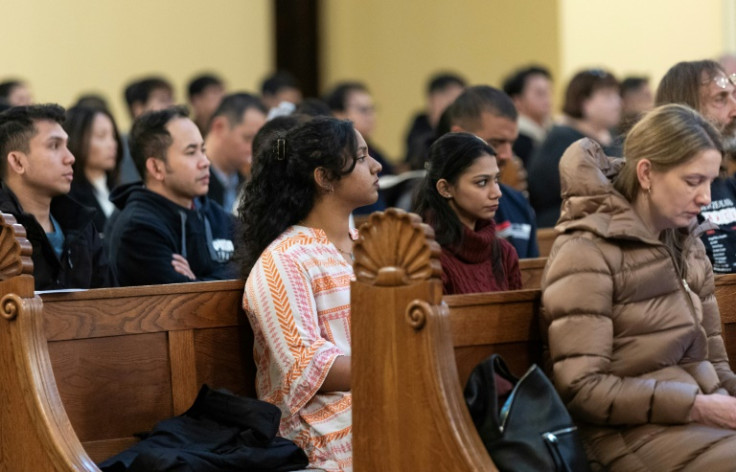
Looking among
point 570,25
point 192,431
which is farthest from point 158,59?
point 192,431

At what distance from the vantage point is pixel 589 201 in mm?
3332

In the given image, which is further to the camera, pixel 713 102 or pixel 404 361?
pixel 713 102

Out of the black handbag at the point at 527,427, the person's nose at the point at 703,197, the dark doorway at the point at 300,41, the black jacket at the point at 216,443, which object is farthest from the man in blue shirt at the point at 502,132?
the dark doorway at the point at 300,41

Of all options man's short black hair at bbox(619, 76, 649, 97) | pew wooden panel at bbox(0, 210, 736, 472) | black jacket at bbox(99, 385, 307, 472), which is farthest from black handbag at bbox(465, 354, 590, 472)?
man's short black hair at bbox(619, 76, 649, 97)

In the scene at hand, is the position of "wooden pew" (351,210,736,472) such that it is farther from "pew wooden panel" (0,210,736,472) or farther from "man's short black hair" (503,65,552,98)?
"man's short black hair" (503,65,552,98)

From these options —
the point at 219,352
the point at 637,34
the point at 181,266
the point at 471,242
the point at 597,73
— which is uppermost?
the point at 637,34

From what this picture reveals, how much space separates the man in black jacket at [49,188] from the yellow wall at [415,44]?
5.44m

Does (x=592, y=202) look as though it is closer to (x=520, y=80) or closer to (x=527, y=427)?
(x=527, y=427)

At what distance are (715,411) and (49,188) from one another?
87.0 inches

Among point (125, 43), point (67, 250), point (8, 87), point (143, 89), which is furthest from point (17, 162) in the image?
point (125, 43)

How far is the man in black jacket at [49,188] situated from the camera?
3998mm

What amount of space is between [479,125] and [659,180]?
1708mm

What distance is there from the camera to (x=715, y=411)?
10.2 ft

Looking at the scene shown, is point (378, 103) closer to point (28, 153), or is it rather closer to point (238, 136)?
point (238, 136)
